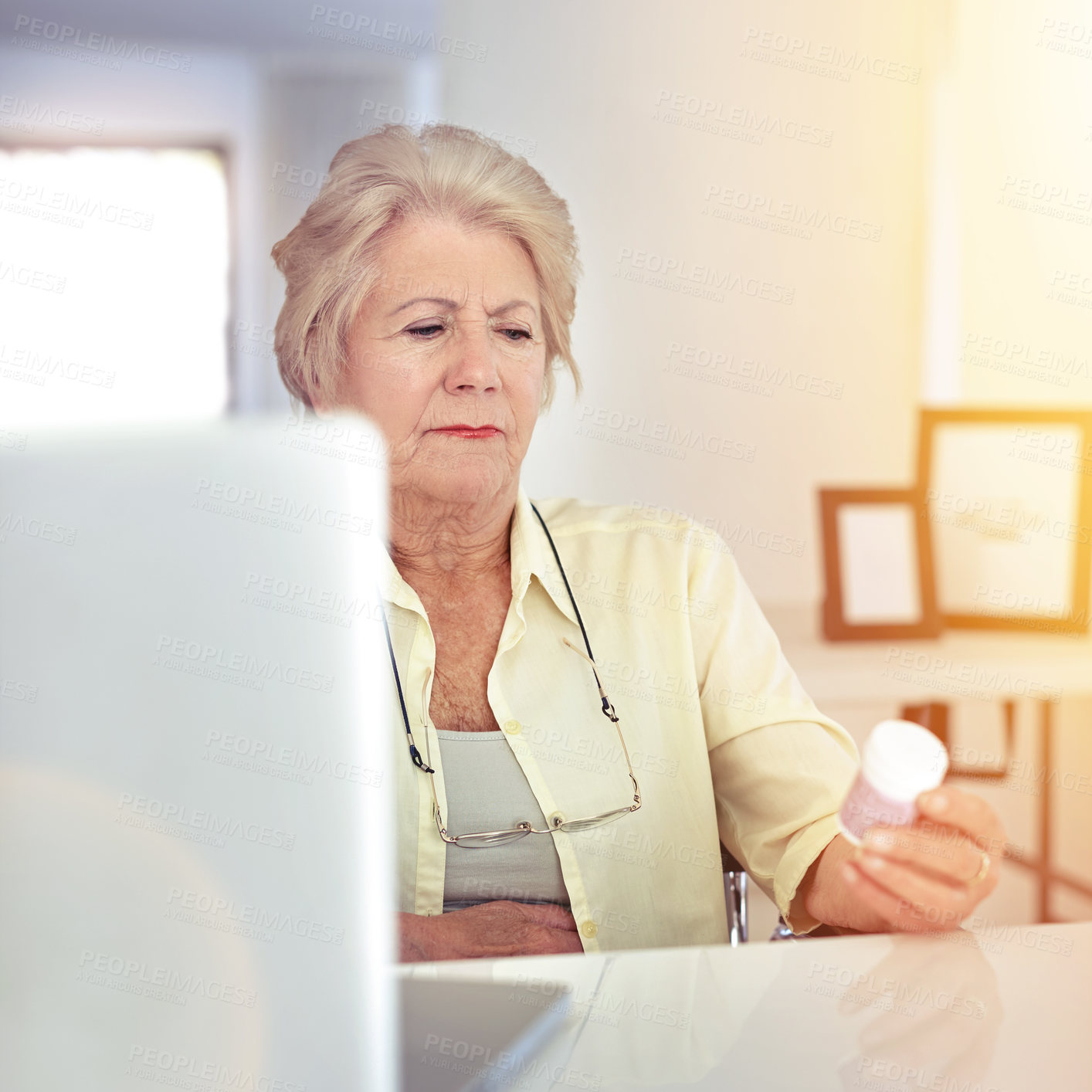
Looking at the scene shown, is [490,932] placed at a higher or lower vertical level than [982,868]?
lower

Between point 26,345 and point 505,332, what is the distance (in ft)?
6.01

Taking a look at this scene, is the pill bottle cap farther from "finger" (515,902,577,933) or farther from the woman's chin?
the woman's chin

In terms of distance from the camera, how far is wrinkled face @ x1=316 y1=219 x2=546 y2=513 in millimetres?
1228

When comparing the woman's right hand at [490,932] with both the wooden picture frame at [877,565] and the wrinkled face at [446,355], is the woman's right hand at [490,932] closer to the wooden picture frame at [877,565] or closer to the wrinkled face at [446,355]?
the wrinkled face at [446,355]

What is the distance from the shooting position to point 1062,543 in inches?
88.3

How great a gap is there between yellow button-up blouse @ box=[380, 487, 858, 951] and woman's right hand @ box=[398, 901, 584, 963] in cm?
2

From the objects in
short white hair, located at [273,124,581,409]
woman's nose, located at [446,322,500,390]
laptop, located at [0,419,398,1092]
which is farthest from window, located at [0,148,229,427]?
laptop, located at [0,419,398,1092]

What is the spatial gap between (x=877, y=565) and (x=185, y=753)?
6.91 ft

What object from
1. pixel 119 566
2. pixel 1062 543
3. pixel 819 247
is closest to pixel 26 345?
pixel 819 247

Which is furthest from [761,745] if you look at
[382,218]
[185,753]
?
[185,753]

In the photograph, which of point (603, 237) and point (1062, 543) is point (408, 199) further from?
point (1062, 543)

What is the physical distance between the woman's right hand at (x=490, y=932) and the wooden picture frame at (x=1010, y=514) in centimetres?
147

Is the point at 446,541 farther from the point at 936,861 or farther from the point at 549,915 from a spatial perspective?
the point at 936,861

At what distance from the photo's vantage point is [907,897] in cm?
84
